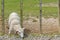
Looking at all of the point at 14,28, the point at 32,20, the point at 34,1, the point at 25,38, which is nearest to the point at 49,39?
the point at 25,38

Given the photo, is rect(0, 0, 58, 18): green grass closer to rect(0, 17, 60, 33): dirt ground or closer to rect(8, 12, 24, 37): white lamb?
rect(0, 17, 60, 33): dirt ground

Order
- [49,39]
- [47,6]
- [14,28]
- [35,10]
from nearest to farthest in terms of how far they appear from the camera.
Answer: [49,39] → [14,28] → [35,10] → [47,6]

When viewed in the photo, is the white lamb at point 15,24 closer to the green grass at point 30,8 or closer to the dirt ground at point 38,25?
the dirt ground at point 38,25

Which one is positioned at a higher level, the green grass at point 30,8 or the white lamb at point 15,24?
the green grass at point 30,8

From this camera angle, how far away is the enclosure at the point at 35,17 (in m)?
10.8

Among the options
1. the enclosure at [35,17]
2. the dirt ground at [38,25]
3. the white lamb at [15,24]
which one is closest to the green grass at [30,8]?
the enclosure at [35,17]

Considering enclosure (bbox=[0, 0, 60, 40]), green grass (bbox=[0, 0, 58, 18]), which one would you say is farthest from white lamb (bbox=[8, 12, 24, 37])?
green grass (bbox=[0, 0, 58, 18])

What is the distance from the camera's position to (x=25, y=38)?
33.6 feet

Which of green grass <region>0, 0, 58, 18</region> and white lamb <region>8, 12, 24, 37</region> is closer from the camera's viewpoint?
white lamb <region>8, 12, 24, 37</region>

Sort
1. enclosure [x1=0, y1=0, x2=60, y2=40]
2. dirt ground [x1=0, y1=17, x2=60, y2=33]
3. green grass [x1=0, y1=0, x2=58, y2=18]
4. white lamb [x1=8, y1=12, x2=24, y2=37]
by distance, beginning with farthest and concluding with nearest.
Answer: green grass [x1=0, y1=0, x2=58, y2=18] < dirt ground [x1=0, y1=17, x2=60, y2=33] < white lamb [x1=8, y1=12, x2=24, y2=37] < enclosure [x1=0, y1=0, x2=60, y2=40]

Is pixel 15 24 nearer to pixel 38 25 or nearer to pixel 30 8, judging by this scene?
pixel 38 25

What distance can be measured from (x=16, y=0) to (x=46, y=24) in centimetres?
771

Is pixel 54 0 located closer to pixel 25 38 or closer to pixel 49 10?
pixel 49 10

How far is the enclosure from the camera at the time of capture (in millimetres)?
10786
